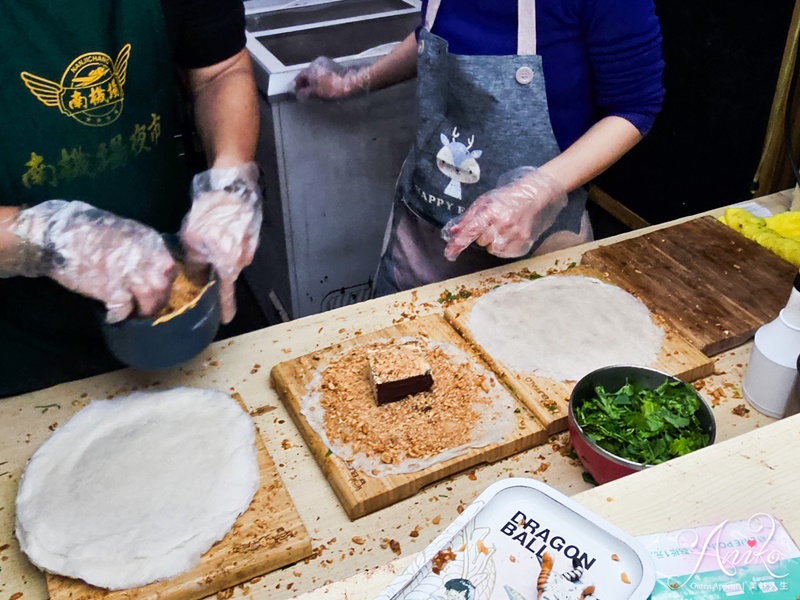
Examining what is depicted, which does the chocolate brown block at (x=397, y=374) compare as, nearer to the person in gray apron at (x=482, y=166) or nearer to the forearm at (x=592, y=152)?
the person in gray apron at (x=482, y=166)

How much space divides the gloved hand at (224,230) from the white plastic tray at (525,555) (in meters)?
0.76

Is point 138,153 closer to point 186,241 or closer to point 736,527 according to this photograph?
point 186,241

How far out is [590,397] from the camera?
1.23 m

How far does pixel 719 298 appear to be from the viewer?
4.99 feet

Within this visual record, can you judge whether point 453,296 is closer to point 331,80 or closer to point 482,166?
point 482,166

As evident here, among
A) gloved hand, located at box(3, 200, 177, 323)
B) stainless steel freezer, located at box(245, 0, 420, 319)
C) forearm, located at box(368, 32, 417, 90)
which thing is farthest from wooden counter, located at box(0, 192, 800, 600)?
stainless steel freezer, located at box(245, 0, 420, 319)

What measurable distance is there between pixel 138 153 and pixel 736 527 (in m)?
1.29

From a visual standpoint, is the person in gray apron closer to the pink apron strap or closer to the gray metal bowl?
the pink apron strap

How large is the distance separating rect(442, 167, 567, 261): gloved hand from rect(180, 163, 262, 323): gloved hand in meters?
0.45

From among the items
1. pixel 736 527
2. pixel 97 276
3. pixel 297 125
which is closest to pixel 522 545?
pixel 736 527

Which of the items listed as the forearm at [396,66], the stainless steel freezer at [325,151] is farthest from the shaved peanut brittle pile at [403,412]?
the stainless steel freezer at [325,151]

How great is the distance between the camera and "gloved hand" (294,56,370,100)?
6.84 feet

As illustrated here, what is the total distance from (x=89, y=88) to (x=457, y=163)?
851 millimetres

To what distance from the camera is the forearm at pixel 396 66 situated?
6.52 ft
